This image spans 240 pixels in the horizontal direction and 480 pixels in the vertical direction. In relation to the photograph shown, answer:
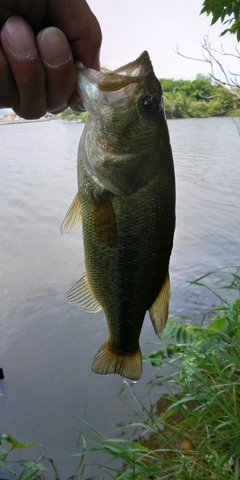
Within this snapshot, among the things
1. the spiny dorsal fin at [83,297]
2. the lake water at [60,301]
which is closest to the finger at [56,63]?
the spiny dorsal fin at [83,297]

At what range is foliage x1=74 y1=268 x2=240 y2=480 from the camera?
2.37m

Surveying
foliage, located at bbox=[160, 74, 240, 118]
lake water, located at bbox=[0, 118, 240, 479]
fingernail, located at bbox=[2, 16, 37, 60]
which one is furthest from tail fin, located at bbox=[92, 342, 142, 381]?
foliage, located at bbox=[160, 74, 240, 118]

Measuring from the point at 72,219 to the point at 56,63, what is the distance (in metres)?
0.66

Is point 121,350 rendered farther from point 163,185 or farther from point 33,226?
point 33,226

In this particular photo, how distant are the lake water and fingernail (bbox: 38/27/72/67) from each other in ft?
8.73

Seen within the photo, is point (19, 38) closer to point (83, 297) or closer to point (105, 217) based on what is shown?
point (105, 217)

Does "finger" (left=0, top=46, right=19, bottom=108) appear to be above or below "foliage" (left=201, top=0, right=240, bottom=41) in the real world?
below

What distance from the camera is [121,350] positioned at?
193cm

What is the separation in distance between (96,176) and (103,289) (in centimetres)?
48

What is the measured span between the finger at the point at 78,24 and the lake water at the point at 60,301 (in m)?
2.65

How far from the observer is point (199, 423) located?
265cm

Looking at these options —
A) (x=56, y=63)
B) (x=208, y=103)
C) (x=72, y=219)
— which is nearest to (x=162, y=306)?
(x=72, y=219)

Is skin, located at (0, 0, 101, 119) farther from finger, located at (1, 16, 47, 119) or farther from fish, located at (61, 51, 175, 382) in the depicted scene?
fish, located at (61, 51, 175, 382)

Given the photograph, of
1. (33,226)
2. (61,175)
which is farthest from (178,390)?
(61,175)
